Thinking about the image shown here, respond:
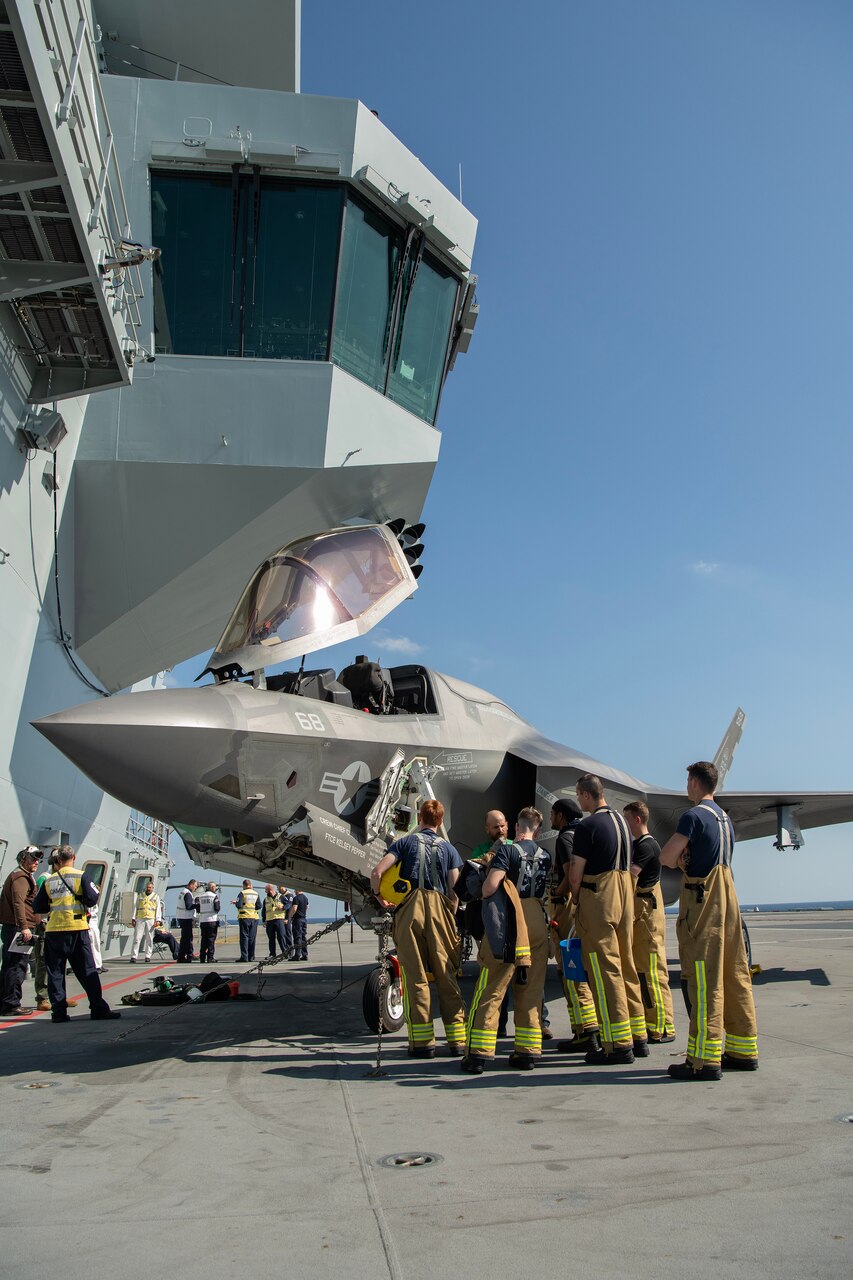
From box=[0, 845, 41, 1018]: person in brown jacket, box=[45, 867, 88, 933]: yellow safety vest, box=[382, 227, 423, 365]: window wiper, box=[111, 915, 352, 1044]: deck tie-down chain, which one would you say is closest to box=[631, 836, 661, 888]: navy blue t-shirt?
box=[111, 915, 352, 1044]: deck tie-down chain

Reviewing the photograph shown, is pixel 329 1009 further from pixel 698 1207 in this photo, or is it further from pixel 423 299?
pixel 423 299

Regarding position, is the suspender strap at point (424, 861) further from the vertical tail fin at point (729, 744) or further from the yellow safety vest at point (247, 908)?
the yellow safety vest at point (247, 908)

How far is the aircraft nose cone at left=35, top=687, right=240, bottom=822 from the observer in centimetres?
538

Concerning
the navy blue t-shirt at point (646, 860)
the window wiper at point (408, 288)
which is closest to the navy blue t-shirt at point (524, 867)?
the navy blue t-shirt at point (646, 860)

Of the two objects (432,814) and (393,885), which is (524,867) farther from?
(393,885)

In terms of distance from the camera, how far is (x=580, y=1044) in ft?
18.5

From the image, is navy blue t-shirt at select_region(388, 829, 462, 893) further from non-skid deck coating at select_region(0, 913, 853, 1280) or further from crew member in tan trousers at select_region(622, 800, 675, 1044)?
crew member in tan trousers at select_region(622, 800, 675, 1044)

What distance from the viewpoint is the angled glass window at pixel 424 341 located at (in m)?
16.3

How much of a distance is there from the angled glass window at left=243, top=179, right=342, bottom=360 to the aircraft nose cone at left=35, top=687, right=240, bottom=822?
10531mm

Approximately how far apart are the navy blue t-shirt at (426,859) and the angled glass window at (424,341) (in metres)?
12.0

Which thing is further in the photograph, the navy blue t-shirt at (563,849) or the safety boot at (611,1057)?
the navy blue t-shirt at (563,849)

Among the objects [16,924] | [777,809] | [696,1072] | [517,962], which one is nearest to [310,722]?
[517,962]

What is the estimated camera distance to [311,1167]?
127 inches

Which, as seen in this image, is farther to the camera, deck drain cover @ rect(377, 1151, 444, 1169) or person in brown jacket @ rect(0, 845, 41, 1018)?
person in brown jacket @ rect(0, 845, 41, 1018)
